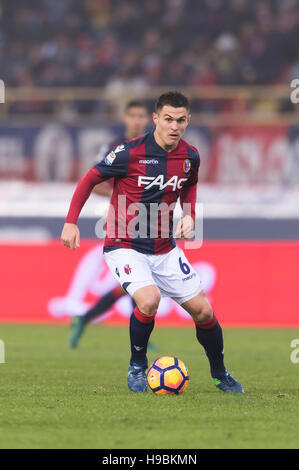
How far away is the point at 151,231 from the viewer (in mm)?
6191

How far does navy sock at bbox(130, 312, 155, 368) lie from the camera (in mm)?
6098

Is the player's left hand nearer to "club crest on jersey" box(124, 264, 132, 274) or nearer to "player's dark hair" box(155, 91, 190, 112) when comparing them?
"club crest on jersey" box(124, 264, 132, 274)

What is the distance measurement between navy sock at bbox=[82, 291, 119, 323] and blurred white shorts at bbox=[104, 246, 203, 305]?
2.97 metres

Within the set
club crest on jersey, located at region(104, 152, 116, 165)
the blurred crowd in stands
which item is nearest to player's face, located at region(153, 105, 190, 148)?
club crest on jersey, located at region(104, 152, 116, 165)

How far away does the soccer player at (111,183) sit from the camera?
869cm

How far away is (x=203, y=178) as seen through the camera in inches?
636

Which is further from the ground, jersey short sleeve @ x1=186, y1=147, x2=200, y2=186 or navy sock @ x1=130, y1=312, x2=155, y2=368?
jersey short sleeve @ x1=186, y1=147, x2=200, y2=186

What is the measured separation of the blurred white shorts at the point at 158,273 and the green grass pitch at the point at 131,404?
2.37ft

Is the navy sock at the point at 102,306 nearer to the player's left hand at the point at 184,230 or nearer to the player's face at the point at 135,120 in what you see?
the player's face at the point at 135,120

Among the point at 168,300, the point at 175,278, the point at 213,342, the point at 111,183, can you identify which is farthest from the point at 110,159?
the point at 168,300
